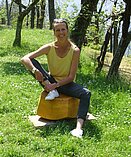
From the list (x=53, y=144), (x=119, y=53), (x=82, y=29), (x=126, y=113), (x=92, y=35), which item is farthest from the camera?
(x=92, y=35)

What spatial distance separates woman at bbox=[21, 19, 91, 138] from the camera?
242 inches

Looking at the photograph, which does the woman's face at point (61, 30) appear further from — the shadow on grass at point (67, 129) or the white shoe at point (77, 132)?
the white shoe at point (77, 132)

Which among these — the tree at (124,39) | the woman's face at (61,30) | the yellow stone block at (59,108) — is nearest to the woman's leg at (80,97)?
the yellow stone block at (59,108)

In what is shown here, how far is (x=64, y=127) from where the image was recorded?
19.8 ft

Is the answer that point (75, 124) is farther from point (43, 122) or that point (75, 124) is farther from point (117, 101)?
point (117, 101)

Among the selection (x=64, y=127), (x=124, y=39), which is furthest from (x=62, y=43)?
(x=124, y=39)

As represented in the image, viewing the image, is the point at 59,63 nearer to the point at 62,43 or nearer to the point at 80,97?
the point at 62,43

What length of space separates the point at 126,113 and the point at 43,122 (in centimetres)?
167

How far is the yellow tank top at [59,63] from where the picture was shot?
6305mm

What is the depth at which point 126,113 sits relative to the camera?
275 inches

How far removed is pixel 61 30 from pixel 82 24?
→ 5781 millimetres

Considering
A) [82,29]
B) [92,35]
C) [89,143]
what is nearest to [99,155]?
[89,143]

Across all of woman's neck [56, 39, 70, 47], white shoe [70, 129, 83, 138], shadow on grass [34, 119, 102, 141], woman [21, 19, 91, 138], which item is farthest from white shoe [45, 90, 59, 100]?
woman's neck [56, 39, 70, 47]

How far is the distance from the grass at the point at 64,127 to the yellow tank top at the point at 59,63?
81 cm
